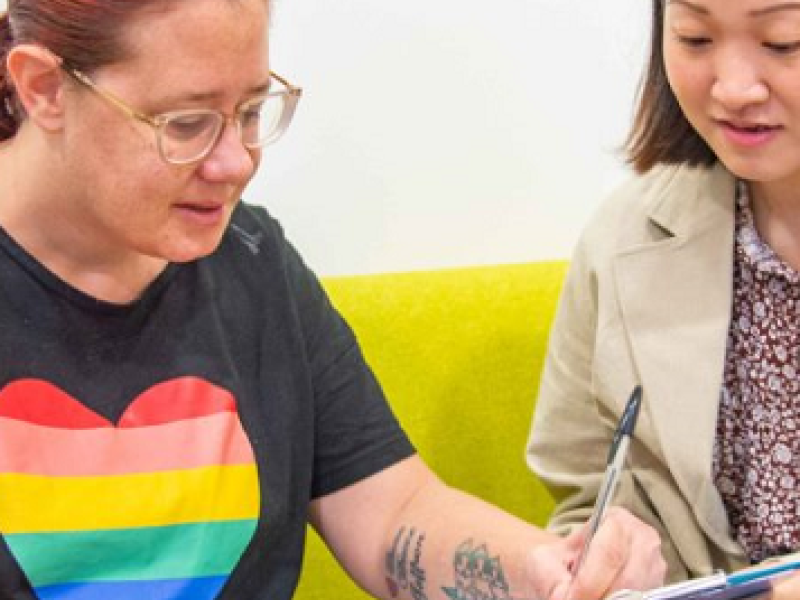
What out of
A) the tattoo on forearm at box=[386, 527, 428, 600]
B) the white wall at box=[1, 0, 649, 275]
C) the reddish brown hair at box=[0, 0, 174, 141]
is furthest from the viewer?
the white wall at box=[1, 0, 649, 275]

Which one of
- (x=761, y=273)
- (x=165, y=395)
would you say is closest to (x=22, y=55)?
(x=165, y=395)

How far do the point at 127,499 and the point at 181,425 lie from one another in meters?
0.08

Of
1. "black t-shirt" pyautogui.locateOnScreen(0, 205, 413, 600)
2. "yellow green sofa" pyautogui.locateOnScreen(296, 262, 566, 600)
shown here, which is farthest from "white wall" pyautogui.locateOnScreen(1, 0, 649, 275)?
"black t-shirt" pyautogui.locateOnScreen(0, 205, 413, 600)

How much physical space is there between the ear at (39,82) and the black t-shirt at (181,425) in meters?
0.12

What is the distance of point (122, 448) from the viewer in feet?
4.14

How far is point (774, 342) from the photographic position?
1.45 m

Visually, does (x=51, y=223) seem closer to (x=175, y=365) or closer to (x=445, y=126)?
(x=175, y=365)

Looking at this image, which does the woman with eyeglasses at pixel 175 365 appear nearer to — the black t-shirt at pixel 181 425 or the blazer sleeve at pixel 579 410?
the black t-shirt at pixel 181 425

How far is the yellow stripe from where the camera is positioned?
1.21 m

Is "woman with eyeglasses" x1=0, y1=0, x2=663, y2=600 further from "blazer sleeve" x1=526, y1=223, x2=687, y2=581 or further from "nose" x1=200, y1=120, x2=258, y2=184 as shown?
"blazer sleeve" x1=526, y1=223, x2=687, y2=581

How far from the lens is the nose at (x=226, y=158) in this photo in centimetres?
121

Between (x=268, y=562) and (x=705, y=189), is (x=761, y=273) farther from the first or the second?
(x=268, y=562)

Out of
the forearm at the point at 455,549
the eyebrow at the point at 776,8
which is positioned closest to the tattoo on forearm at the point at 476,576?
the forearm at the point at 455,549

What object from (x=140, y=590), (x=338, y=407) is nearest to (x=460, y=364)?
(x=338, y=407)
